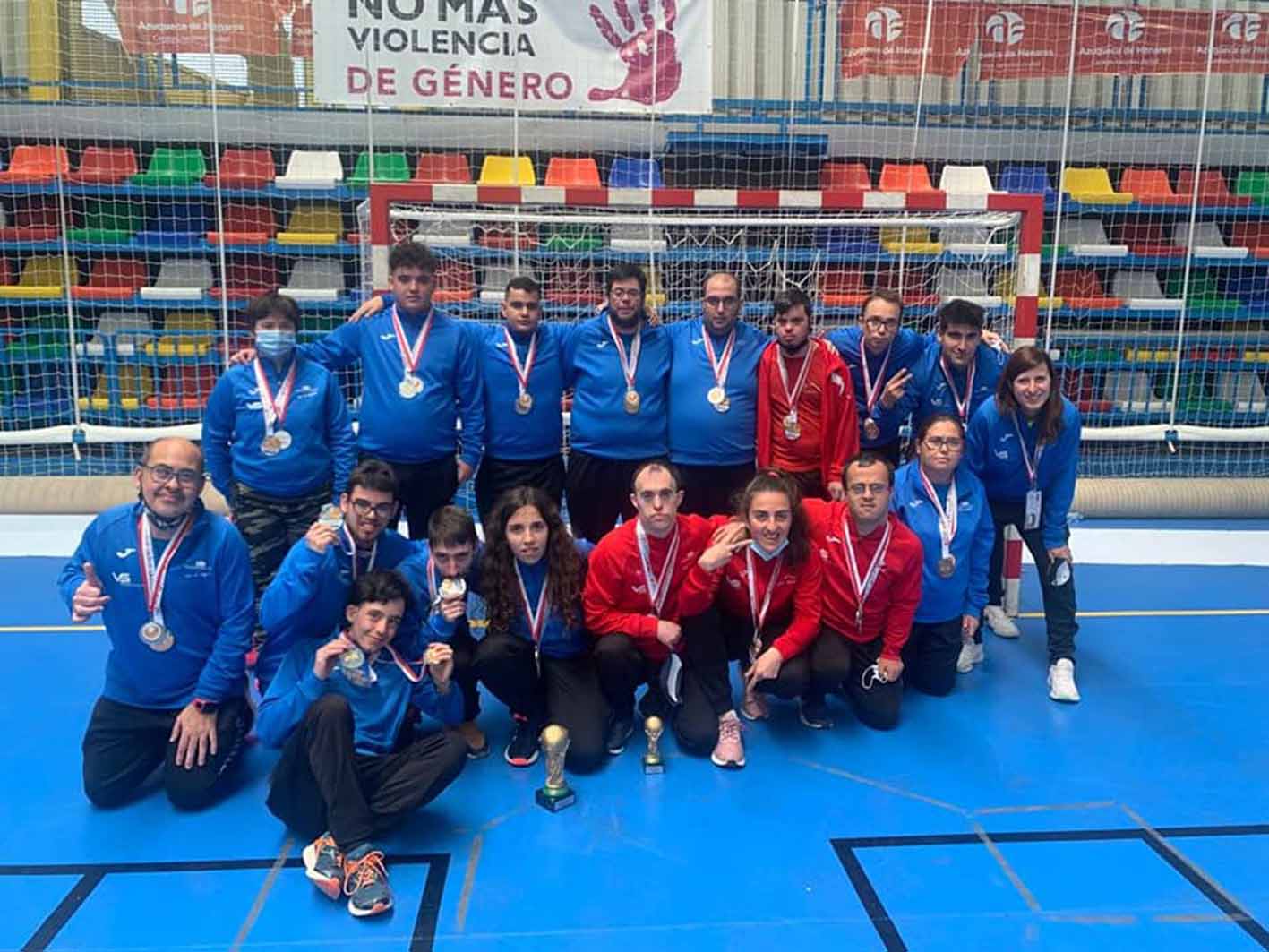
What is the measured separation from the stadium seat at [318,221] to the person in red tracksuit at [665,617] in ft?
21.5

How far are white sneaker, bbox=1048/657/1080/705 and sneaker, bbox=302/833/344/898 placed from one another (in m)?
3.00

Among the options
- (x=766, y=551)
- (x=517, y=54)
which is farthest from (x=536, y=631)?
(x=517, y=54)

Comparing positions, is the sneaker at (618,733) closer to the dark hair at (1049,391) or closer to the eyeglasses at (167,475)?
the eyeglasses at (167,475)

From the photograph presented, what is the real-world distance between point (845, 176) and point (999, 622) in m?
5.58

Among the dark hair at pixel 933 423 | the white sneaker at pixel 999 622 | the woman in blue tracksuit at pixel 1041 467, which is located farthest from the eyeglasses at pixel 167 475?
the white sneaker at pixel 999 622

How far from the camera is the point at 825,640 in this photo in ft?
12.4

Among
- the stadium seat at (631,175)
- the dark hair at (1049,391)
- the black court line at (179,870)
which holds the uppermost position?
the stadium seat at (631,175)

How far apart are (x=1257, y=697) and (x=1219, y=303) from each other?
6819 mm

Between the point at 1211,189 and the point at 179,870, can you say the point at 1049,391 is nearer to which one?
the point at 179,870

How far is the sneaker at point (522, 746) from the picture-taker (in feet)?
11.4

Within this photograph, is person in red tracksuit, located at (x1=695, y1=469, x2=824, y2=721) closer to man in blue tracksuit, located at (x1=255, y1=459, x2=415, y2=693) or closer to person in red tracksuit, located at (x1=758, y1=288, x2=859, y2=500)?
person in red tracksuit, located at (x1=758, y1=288, x2=859, y2=500)

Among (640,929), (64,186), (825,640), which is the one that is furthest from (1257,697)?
(64,186)

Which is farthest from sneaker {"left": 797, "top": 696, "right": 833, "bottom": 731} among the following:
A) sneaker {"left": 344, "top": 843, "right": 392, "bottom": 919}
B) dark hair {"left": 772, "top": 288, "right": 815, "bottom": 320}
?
sneaker {"left": 344, "top": 843, "right": 392, "bottom": 919}

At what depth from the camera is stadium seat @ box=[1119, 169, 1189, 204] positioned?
30.6 ft
